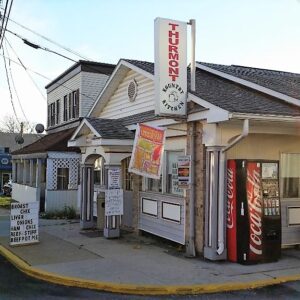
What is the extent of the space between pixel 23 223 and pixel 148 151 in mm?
3847

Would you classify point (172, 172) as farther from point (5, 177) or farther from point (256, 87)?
point (5, 177)

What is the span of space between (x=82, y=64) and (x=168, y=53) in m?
13.2

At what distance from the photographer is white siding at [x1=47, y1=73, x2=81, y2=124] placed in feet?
77.9

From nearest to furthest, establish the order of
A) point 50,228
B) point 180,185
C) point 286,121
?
1. point 286,121
2. point 180,185
3. point 50,228

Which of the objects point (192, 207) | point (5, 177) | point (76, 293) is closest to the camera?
point (76, 293)

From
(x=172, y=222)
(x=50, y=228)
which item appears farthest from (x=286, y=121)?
(x=50, y=228)

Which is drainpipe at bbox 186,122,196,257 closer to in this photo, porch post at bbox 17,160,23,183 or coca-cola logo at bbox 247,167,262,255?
coca-cola logo at bbox 247,167,262,255

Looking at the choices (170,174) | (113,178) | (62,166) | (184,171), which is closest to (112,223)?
(113,178)

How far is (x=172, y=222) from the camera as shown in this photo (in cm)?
1184

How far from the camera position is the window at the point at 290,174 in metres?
11.5

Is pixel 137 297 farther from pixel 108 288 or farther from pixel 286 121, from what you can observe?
pixel 286 121

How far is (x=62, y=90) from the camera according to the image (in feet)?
86.2

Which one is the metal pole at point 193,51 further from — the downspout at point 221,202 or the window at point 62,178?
the window at point 62,178

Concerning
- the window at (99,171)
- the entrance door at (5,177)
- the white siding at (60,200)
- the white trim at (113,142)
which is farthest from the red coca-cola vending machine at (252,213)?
the entrance door at (5,177)
